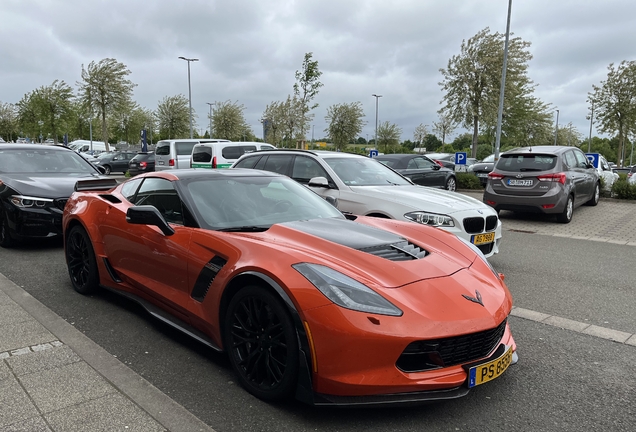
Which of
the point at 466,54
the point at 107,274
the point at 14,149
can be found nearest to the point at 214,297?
the point at 107,274

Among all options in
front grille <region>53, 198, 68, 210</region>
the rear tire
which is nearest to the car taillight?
the rear tire

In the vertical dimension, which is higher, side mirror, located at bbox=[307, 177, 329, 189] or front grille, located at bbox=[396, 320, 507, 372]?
side mirror, located at bbox=[307, 177, 329, 189]

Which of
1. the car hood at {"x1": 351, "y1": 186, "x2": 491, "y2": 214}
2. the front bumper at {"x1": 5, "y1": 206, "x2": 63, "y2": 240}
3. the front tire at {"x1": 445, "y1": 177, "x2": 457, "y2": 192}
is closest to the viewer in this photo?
the car hood at {"x1": 351, "y1": 186, "x2": 491, "y2": 214}

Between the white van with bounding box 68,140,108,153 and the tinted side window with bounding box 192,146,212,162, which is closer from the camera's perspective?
the tinted side window with bounding box 192,146,212,162

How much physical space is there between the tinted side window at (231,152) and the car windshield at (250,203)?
11820mm

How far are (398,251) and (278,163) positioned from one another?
496cm

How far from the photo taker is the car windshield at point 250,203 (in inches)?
140

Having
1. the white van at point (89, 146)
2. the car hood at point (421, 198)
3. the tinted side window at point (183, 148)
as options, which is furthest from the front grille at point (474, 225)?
the white van at point (89, 146)

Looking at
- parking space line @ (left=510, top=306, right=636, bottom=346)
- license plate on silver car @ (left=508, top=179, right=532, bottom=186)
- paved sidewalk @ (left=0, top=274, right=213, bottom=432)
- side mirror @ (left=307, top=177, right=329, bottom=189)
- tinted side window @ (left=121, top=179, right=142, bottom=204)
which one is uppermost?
tinted side window @ (left=121, top=179, right=142, bottom=204)

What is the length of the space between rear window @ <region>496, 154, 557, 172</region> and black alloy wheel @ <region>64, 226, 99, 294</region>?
8742 mm

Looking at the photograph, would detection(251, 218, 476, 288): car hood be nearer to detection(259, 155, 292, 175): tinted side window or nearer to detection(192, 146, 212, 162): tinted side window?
detection(259, 155, 292, 175): tinted side window

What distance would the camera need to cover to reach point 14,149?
7.96 meters

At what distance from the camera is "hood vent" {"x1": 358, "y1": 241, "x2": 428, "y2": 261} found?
3078mm

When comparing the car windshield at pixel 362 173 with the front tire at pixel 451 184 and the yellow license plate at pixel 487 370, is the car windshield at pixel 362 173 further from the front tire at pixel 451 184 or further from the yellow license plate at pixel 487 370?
the front tire at pixel 451 184
